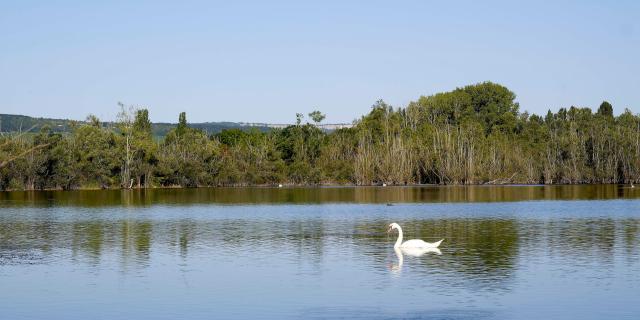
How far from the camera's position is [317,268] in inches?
966

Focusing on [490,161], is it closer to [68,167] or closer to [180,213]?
[68,167]

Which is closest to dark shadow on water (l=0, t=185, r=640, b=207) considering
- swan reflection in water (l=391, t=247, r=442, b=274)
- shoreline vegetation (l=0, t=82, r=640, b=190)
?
shoreline vegetation (l=0, t=82, r=640, b=190)

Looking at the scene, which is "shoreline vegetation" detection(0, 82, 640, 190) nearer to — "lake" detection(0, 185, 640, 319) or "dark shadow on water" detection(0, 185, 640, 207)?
"dark shadow on water" detection(0, 185, 640, 207)

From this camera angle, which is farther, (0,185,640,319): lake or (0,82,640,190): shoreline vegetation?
(0,82,640,190): shoreline vegetation

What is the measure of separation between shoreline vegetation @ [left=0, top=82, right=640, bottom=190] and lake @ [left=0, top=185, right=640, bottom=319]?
5321 centimetres

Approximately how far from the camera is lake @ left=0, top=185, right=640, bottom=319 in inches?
719

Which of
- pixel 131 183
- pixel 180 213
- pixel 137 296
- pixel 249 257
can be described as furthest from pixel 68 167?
pixel 137 296

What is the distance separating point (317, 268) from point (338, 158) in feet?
300

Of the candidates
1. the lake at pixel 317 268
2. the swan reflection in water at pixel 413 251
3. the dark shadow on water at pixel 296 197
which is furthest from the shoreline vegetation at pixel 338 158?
the swan reflection in water at pixel 413 251

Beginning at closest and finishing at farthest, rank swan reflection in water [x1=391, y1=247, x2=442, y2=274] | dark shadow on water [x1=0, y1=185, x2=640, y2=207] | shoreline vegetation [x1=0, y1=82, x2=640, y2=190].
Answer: swan reflection in water [x1=391, y1=247, x2=442, y2=274] → dark shadow on water [x1=0, y1=185, x2=640, y2=207] → shoreline vegetation [x1=0, y1=82, x2=640, y2=190]

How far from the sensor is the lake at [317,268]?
18250mm

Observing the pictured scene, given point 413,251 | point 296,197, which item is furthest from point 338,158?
point 413,251

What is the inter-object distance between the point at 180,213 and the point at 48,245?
62.2ft

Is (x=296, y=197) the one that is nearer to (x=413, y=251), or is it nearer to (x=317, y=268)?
(x=413, y=251)
